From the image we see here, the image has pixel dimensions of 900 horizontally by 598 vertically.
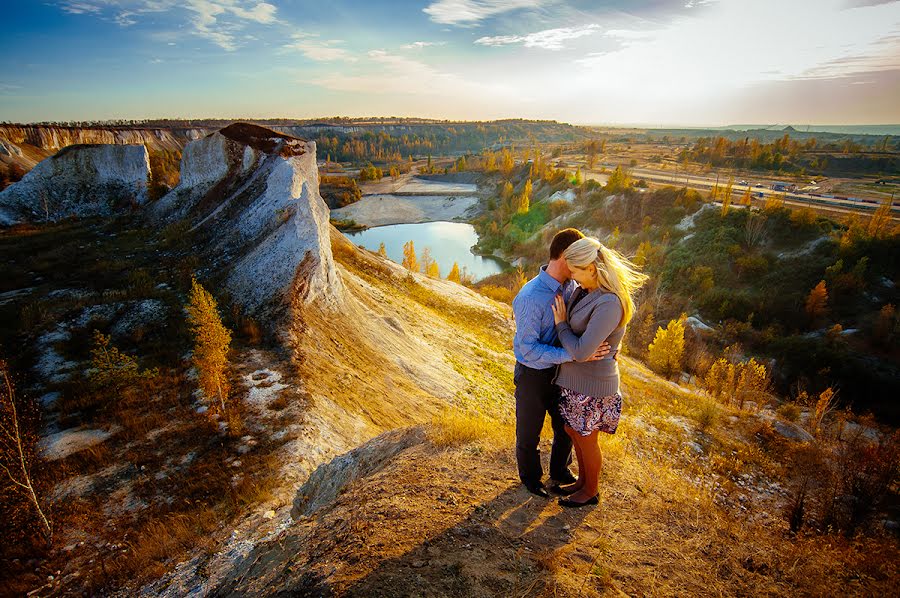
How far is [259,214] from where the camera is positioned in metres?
16.5

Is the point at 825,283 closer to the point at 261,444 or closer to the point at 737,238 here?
the point at 737,238

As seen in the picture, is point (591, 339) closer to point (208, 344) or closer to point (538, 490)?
point (538, 490)

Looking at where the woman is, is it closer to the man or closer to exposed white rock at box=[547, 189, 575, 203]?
the man

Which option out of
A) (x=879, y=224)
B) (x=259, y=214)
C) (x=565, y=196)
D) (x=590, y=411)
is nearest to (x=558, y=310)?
(x=590, y=411)

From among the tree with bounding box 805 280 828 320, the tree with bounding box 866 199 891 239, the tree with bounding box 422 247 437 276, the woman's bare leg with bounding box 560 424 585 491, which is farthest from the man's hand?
the tree with bounding box 866 199 891 239

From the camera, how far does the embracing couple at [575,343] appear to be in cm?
400

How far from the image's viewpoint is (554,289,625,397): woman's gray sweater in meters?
3.97

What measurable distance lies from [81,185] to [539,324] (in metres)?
38.4

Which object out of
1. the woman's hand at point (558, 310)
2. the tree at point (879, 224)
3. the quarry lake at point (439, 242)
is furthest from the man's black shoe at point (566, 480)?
the quarry lake at point (439, 242)

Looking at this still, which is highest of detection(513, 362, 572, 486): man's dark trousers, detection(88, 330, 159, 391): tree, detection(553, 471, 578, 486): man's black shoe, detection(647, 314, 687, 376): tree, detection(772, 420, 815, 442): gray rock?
detection(513, 362, 572, 486): man's dark trousers

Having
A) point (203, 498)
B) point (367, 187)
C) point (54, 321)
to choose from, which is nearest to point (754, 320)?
point (203, 498)

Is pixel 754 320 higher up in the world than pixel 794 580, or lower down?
lower down

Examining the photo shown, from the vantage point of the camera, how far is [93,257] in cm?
1706

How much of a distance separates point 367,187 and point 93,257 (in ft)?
383
